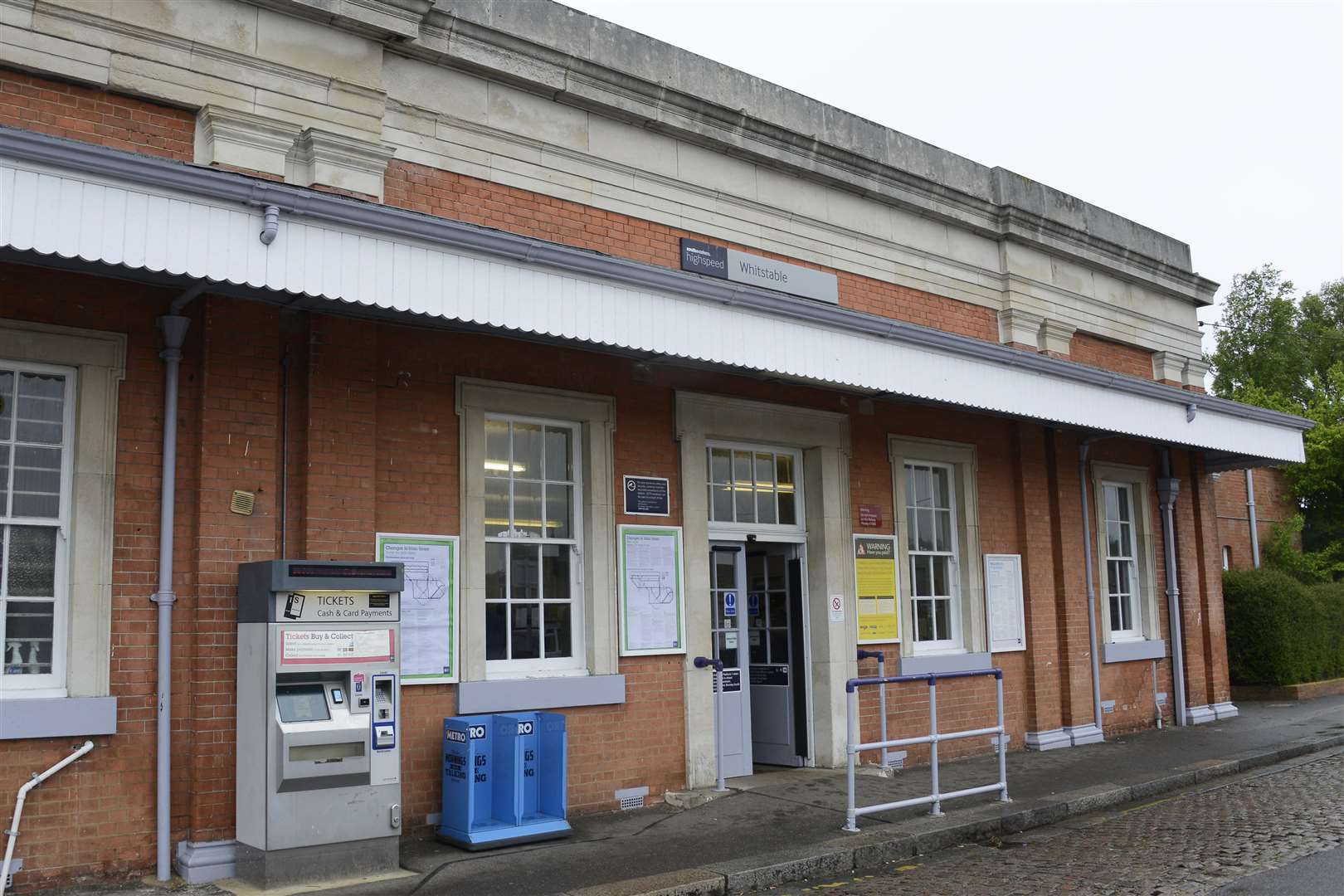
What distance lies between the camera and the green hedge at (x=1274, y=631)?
55.1 feet

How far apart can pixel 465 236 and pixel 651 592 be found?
3571mm

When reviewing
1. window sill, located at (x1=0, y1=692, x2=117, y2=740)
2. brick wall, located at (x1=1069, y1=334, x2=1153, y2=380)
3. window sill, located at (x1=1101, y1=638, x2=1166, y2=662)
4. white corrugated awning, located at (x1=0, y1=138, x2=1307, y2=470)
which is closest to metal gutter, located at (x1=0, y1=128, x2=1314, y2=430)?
white corrugated awning, located at (x1=0, y1=138, x2=1307, y2=470)

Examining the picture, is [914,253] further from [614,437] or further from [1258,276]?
[1258,276]

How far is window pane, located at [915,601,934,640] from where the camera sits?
11.9m

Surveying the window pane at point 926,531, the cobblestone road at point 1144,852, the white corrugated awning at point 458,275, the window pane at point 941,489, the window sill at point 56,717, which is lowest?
the cobblestone road at point 1144,852

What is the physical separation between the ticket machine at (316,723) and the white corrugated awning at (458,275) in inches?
68.7

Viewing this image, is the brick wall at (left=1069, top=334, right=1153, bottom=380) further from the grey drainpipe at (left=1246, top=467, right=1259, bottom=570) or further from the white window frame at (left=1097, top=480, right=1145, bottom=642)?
the grey drainpipe at (left=1246, top=467, right=1259, bottom=570)

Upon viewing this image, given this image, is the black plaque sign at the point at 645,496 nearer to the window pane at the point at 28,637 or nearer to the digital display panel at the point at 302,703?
the digital display panel at the point at 302,703

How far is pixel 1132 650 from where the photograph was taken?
45.7 ft

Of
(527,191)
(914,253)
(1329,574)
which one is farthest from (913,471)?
(1329,574)

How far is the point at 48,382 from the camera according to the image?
6871 millimetres

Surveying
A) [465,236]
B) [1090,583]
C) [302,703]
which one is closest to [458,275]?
[465,236]

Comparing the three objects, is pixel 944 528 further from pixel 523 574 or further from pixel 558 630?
pixel 523 574

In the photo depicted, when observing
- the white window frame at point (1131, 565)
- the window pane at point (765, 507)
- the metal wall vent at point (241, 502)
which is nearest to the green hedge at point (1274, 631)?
the white window frame at point (1131, 565)
